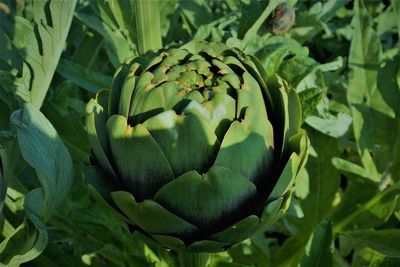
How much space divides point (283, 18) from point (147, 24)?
0.81 ft

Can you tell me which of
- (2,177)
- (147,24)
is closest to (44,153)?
(2,177)

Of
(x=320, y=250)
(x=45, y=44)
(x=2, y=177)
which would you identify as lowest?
(x=320, y=250)

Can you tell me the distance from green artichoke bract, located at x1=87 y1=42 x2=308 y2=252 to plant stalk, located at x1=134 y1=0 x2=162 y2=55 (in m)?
0.26

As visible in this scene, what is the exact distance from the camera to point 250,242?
3.66 feet

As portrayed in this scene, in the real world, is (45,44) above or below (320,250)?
above

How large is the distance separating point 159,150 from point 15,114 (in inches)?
7.7

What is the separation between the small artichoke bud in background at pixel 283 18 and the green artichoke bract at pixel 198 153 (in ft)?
1.22

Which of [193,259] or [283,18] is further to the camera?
[283,18]

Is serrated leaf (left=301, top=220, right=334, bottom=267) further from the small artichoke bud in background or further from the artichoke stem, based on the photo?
the small artichoke bud in background

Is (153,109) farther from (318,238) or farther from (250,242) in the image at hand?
(250,242)

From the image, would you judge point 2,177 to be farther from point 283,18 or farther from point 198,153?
point 283,18

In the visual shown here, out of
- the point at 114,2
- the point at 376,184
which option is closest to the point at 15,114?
the point at 114,2

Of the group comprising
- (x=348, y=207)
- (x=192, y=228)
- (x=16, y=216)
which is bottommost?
(x=348, y=207)

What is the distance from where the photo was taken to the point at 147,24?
104 centimetres
